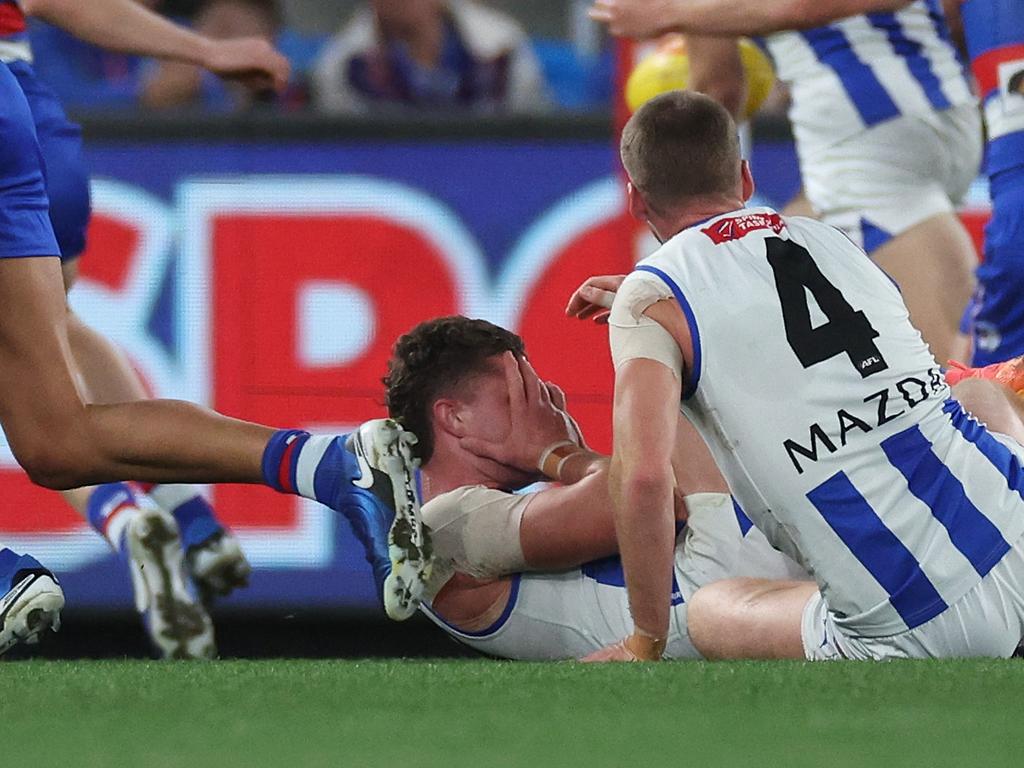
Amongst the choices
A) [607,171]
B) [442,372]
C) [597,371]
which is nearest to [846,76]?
[607,171]

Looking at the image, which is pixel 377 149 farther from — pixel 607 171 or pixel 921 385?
pixel 921 385

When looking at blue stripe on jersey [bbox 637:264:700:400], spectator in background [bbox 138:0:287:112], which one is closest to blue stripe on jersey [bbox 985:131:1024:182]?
blue stripe on jersey [bbox 637:264:700:400]

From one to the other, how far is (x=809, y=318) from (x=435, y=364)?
1.07m

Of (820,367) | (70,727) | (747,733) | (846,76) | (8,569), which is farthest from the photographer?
(846,76)

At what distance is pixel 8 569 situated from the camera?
3.81 m

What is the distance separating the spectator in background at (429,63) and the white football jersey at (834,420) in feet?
13.0

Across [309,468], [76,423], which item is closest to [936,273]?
[309,468]

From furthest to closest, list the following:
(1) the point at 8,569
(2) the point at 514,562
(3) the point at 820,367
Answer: (2) the point at 514,562, (1) the point at 8,569, (3) the point at 820,367

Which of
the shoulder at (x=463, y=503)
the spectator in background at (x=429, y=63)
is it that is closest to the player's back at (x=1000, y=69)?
the shoulder at (x=463, y=503)

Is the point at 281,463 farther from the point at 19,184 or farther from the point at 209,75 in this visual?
the point at 209,75

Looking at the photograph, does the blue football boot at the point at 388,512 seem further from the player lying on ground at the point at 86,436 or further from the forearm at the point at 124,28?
the forearm at the point at 124,28

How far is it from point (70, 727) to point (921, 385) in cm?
163

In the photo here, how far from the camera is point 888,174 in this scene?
5633 millimetres

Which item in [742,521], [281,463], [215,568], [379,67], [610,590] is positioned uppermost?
[379,67]
